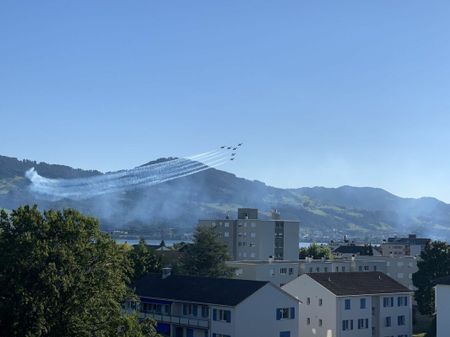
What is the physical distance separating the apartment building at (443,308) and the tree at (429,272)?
2559cm

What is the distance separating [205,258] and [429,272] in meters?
27.8

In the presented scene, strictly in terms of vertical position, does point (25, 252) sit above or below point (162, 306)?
above

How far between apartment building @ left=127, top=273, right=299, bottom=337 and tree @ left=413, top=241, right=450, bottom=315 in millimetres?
26621

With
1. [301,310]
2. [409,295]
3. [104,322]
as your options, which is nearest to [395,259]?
[409,295]

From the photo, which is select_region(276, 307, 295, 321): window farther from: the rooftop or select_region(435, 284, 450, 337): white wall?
the rooftop

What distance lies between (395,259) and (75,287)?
77995mm

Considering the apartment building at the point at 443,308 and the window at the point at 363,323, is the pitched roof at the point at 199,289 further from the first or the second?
the apartment building at the point at 443,308

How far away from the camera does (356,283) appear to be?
2741 inches

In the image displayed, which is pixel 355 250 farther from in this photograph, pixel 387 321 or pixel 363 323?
pixel 363 323

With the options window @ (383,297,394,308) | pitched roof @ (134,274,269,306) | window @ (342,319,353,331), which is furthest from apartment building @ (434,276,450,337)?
pitched roof @ (134,274,269,306)

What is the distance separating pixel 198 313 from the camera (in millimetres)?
59375

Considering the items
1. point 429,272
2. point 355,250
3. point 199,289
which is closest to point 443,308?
point 199,289

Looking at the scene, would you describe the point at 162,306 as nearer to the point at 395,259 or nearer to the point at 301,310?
the point at 301,310

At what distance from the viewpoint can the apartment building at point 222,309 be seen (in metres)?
56.6
